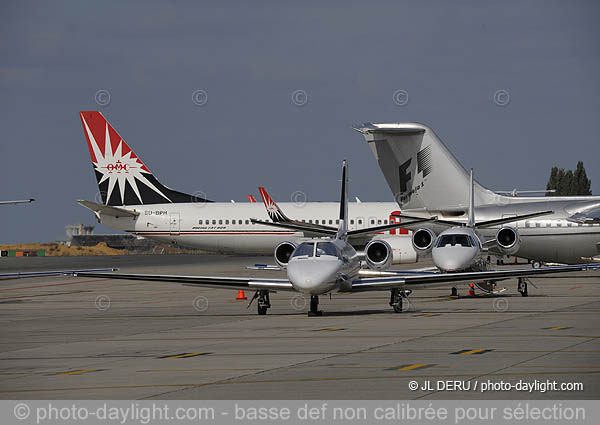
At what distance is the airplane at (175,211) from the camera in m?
65.3

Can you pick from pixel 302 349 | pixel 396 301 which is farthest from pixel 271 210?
pixel 302 349

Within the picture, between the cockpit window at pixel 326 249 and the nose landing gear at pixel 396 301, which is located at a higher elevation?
the cockpit window at pixel 326 249

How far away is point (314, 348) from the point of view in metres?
17.9

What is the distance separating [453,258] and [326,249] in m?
7.33

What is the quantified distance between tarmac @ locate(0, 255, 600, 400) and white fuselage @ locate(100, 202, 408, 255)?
33472 millimetres

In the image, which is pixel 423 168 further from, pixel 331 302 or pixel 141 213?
Result: pixel 141 213

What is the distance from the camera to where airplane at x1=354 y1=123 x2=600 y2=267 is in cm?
4416

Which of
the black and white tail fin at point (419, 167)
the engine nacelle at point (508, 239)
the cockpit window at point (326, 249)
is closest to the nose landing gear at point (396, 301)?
the cockpit window at point (326, 249)

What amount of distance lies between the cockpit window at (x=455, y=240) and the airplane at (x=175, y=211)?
1215 inches

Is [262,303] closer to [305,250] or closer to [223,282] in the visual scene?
[223,282]

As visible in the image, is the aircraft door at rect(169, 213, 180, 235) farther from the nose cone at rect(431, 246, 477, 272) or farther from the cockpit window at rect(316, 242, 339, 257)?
the cockpit window at rect(316, 242, 339, 257)

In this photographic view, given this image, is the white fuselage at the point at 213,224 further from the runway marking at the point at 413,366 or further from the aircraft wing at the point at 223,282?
the runway marking at the point at 413,366

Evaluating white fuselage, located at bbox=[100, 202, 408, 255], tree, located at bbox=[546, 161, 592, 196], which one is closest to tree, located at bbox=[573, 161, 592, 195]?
tree, located at bbox=[546, 161, 592, 196]
